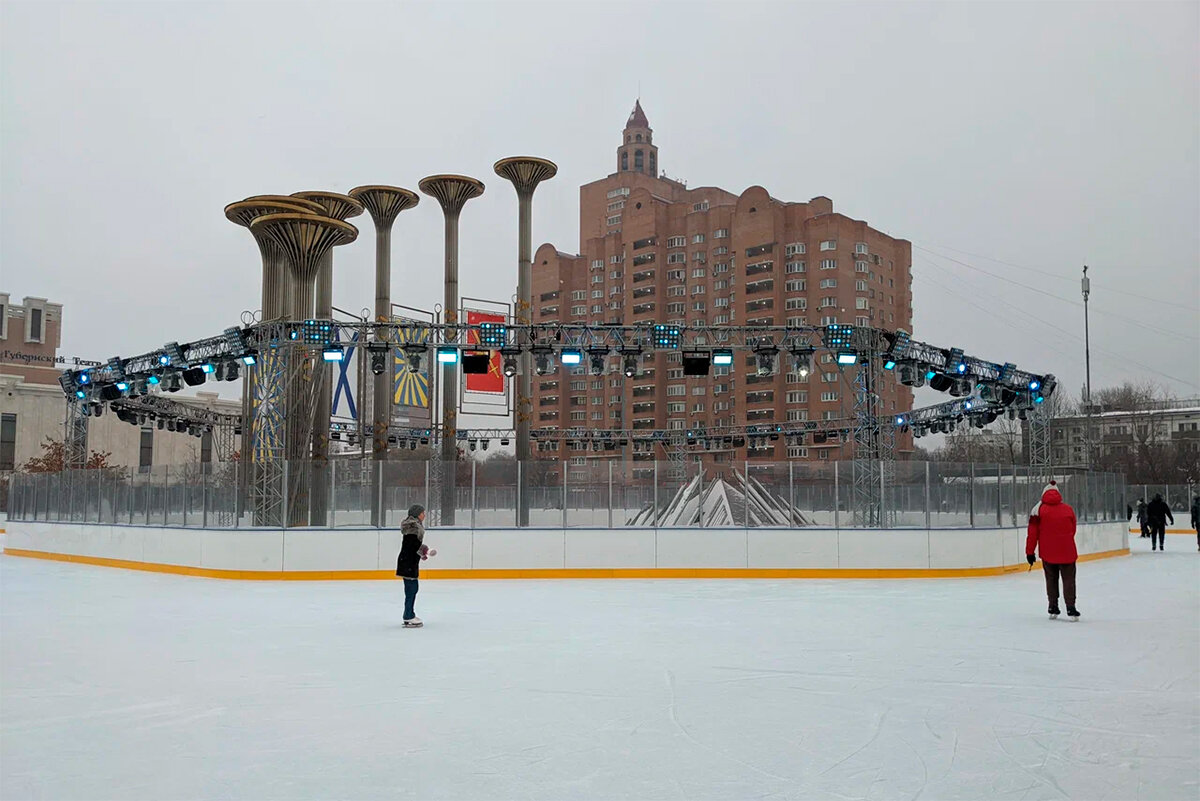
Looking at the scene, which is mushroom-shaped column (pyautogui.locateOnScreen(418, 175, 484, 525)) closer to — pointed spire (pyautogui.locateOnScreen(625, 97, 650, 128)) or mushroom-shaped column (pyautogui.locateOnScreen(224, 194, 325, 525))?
mushroom-shaped column (pyautogui.locateOnScreen(224, 194, 325, 525))

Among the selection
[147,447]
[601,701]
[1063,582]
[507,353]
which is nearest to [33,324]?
[147,447]

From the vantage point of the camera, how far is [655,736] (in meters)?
7.65

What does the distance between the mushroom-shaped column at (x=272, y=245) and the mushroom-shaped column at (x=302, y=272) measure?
0.45 meters

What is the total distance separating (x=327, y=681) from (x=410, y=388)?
886 inches

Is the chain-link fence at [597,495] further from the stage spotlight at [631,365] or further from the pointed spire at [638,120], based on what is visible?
the pointed spire at [638,120]

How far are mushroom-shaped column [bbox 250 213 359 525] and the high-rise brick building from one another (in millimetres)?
63451

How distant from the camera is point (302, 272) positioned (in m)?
27.9

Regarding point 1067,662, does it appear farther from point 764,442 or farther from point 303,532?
point 764,442

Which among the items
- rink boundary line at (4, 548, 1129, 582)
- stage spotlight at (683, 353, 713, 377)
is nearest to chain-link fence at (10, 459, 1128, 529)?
rink boundary line at (4, 548, 1129, 582)

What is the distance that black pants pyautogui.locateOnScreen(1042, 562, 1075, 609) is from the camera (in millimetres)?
14406

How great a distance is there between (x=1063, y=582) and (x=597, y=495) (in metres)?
11.3

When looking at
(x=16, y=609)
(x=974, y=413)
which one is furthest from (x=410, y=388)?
(x=974, y=413)

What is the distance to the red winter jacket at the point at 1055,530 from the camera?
46.4ft

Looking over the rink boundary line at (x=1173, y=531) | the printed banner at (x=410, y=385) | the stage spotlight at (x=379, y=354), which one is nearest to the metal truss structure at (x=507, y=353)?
the stage spotlight at (x=379, y=354)
